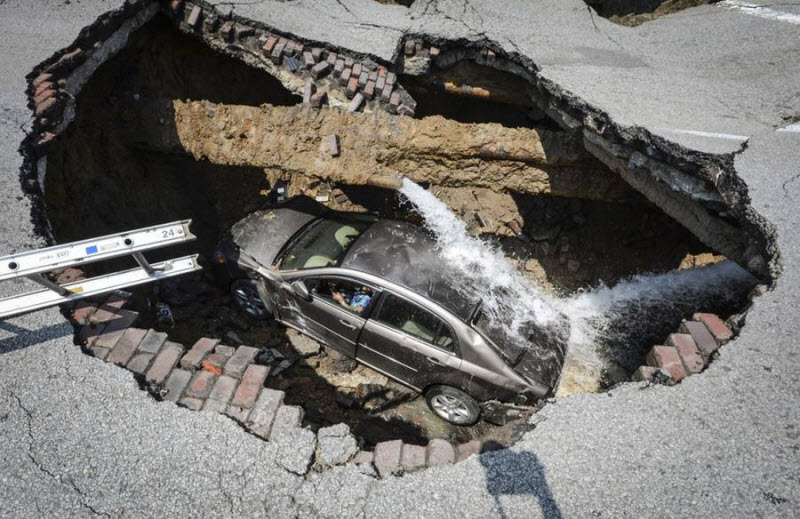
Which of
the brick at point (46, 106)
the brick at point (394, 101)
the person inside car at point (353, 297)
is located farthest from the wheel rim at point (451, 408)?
the brick at point (46, 106)

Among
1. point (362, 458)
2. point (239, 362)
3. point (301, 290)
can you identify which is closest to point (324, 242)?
point (301, 290)

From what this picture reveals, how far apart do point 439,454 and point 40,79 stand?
18.6ft

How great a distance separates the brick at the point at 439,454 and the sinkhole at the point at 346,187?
5.53 feet

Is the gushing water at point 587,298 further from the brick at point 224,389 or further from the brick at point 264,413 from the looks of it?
the brick at point 224,389

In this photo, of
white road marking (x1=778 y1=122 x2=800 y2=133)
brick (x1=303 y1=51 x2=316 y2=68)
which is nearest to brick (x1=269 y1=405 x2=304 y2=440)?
brick (x1=303 y1=51 x2=316 y2=68)

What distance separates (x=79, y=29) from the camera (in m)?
5.15

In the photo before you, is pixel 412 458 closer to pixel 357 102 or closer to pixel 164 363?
pixel 164 363

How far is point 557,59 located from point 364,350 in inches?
178

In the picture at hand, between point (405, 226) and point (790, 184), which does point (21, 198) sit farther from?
point (790, 184)

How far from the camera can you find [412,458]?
251cm

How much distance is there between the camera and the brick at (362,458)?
8.26 feet

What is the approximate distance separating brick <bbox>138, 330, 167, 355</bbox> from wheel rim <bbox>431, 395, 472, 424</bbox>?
8.40ft

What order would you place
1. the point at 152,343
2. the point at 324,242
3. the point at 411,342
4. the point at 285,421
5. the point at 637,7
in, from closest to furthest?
the point at 285,421 → the point at 152,343 → the point at 411,342 → the point at 324,242 → the point at 637,7

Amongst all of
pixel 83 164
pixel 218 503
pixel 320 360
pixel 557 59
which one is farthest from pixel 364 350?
pixel 557 59
